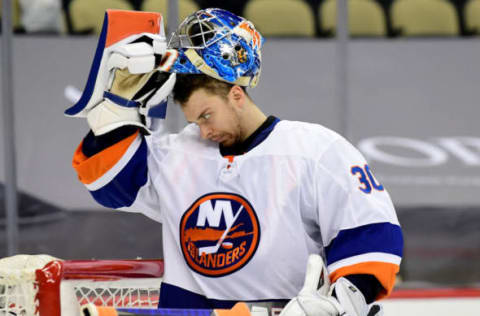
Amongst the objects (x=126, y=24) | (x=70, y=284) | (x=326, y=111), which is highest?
(x=126, y=24)

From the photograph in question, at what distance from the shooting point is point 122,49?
4.09ft

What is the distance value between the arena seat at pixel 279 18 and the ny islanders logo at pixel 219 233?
2.12 meters

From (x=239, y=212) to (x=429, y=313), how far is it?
1498mm

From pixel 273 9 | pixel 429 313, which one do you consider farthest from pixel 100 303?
pixel 273 9

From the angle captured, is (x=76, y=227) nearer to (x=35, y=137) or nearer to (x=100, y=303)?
(x=35, y=137)

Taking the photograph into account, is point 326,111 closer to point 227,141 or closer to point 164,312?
point 227,141

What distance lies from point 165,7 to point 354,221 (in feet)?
6.66

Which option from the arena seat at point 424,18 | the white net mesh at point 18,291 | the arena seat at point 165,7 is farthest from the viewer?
the arena seat at point 424,18

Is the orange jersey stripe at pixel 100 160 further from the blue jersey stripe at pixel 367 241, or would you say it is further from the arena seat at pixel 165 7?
the arena seat at pixel 165 7

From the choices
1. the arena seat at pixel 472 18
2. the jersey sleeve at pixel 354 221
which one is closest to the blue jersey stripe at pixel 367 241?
the jersey sleeve at pixel 354 221

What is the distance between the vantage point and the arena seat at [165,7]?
306 cm

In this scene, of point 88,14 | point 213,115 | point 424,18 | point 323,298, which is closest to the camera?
point 323,298

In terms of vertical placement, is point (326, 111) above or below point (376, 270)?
below

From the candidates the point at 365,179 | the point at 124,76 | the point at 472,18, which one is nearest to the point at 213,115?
the point at 124,76
